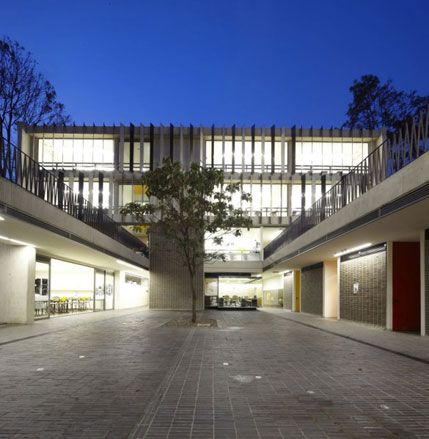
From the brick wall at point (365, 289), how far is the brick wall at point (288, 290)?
14.7 meters

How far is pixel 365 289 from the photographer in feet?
69.8

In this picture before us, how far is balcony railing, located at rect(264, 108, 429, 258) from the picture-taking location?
1185 centimetres

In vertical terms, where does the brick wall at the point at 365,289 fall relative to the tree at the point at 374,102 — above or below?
below

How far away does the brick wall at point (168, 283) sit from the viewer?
3997cm

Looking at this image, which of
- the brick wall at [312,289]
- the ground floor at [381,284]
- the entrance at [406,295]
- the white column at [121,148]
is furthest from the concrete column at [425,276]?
the white column at [121,148]

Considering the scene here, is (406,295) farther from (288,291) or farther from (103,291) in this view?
(288,291)

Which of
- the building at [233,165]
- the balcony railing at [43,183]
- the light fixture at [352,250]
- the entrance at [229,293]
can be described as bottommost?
the entrance at [229,293]

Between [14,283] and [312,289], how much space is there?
17826 mm

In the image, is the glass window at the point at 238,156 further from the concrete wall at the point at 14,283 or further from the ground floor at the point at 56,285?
the concrete wall at the point at 14,283

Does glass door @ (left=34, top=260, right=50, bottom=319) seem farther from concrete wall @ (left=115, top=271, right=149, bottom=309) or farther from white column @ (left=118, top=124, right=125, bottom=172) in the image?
white column @ (left=118, top=124, right=125, bottom=172)

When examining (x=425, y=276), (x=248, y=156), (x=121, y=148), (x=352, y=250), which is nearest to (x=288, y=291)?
(x=248, y=156)

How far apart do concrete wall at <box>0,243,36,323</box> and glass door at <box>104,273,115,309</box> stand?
577 inches

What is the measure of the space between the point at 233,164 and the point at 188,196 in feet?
86.5

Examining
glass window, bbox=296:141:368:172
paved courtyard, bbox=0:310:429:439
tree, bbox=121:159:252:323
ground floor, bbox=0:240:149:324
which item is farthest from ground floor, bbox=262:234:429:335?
glass window, bbox=296:141:368:172
